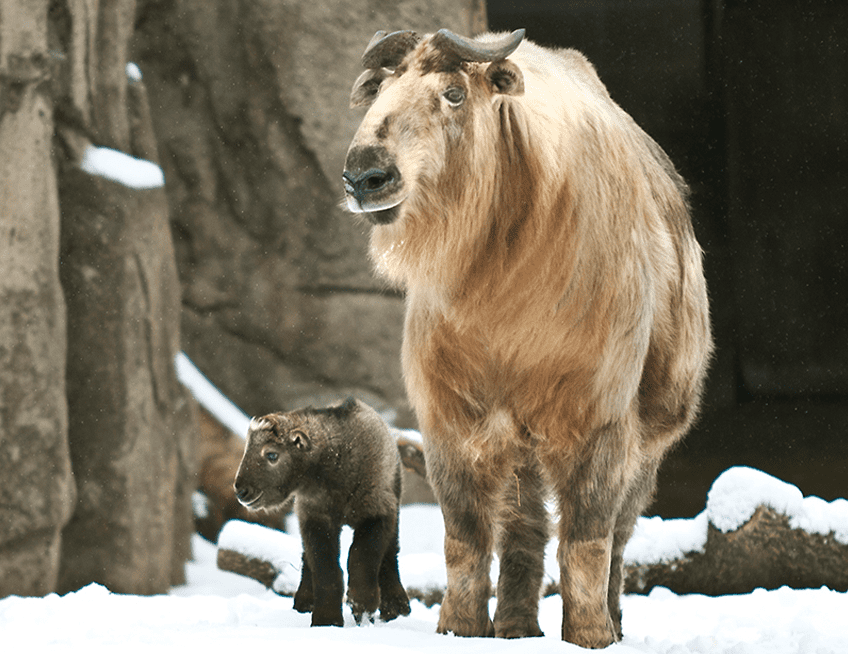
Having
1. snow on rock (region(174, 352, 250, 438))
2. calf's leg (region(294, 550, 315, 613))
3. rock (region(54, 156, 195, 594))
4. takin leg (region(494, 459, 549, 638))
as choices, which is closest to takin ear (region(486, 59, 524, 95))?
takin leg (region(494, 459, 549, 638))

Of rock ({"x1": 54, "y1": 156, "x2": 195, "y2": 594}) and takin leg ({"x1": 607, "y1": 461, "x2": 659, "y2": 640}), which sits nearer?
takin leg ({"x1": 607, "y1": 461, "x2": 659, "y2": 640})

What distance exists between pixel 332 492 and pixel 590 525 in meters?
1.05

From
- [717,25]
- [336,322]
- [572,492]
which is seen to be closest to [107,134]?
[336,322]

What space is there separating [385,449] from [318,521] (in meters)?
0.41

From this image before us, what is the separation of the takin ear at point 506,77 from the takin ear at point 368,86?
11.7 inches

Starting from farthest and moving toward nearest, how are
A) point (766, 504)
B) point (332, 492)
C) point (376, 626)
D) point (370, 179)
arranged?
1. point (766, 504)
2. point (332, 492)
3. point (376, 626)
4. point (370, 179)

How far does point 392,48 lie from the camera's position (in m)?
2.88

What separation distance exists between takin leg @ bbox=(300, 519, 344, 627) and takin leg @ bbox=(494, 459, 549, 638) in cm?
57

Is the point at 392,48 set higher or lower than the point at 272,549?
higher

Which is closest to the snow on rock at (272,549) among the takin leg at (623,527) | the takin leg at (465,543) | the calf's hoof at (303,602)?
the calf's hoof at (303,602)

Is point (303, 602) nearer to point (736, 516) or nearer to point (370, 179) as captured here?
point (370, 179)

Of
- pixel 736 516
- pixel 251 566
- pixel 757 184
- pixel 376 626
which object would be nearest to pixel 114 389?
pixel 251 566

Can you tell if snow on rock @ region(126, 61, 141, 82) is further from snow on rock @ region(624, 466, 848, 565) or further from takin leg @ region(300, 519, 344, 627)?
snow on rock @ region(624, 466, 848, 565)

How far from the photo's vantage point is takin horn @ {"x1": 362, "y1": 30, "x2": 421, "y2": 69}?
2863mm
